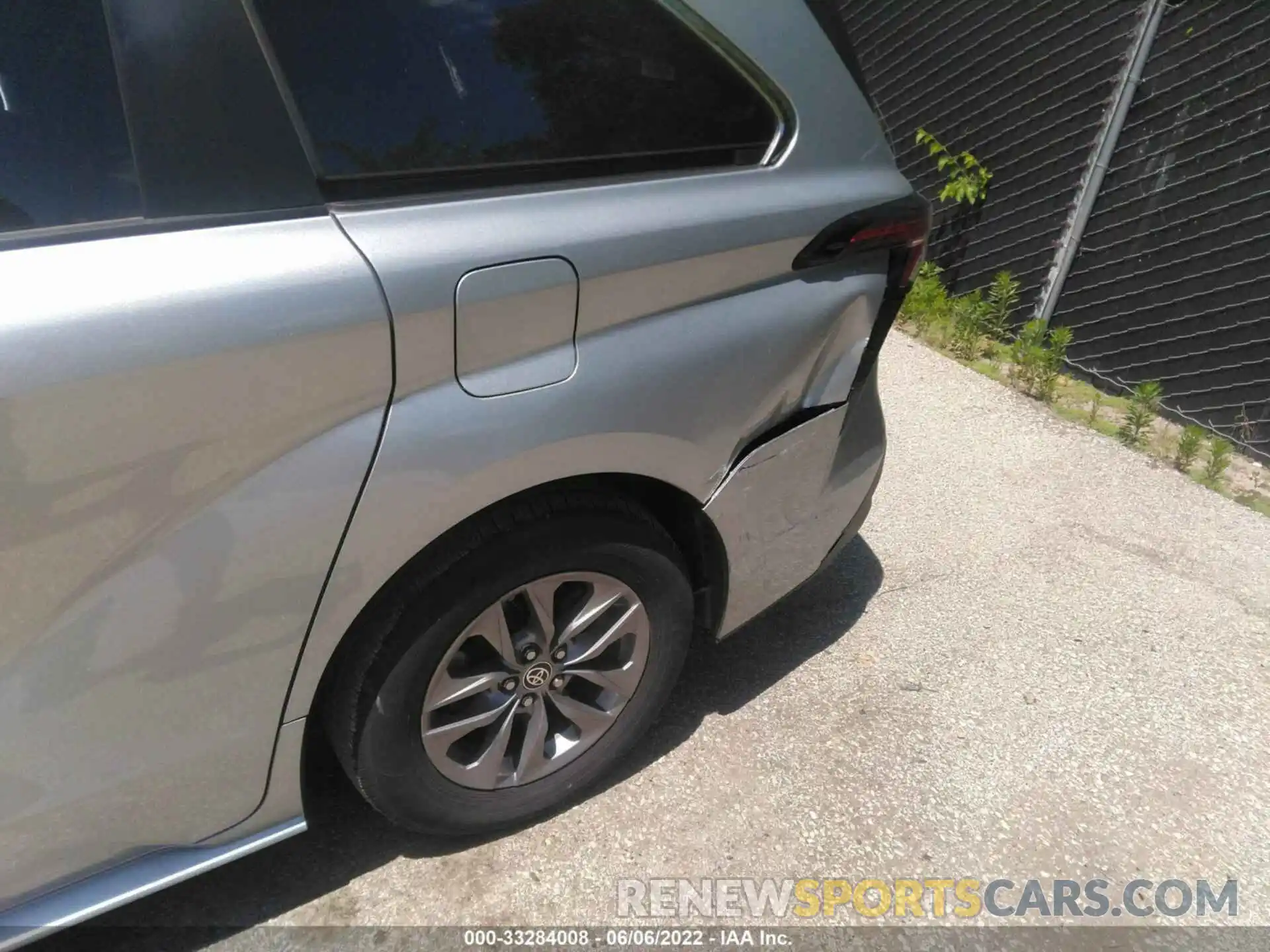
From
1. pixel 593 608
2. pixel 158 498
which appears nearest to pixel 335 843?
pixel 593 608

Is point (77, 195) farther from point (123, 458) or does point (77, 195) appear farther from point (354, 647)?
point (354, 647)

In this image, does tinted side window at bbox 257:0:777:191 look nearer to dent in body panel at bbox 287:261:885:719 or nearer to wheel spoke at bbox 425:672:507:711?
dent in body panel at bbox 287:261:885:719

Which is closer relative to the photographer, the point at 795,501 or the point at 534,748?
the point at 534,748

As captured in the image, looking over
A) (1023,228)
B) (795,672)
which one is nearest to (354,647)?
(795,672)

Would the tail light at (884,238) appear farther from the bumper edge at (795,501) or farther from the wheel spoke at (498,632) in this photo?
the wheel spoke at (498,632)

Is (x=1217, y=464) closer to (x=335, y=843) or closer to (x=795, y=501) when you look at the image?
(x=795, y=501)

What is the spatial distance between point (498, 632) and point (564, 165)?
919 mm

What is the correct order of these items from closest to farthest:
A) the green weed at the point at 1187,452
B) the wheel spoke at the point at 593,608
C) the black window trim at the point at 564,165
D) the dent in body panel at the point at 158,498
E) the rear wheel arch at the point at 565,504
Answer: the dent in body panel at the point at 158,498 < the black window trim at the point at 564,165 < the rear wheel arch at the point at 565,504 < the wheel spoke at the point at 593,608 < the green weed at the point at 1187,452

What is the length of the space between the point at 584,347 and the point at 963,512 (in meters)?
2.28

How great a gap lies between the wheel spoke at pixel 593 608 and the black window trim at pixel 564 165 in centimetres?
84

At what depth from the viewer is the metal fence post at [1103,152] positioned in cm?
412

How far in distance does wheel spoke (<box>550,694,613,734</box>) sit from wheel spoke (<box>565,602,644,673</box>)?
80 mm

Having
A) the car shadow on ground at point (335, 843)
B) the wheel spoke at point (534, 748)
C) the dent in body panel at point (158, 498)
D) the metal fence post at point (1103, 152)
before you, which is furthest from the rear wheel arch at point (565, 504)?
the metal fence post at point (1103, 152)

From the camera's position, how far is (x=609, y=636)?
2066mm
